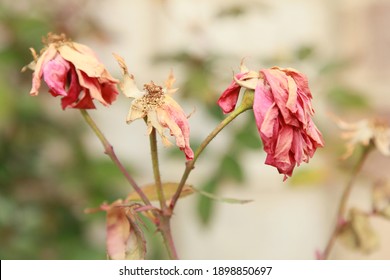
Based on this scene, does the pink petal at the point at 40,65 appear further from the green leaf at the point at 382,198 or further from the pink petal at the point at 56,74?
the green leaf at the point at 382,198

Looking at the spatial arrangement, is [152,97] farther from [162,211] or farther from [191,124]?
[191,124]

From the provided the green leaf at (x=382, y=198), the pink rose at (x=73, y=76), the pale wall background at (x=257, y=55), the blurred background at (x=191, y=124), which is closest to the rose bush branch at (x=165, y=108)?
the pink rose at (x=73, y=76)

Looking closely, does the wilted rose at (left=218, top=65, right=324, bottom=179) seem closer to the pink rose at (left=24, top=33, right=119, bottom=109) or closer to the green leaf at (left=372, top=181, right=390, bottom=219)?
the pink rose at (left=24, top=33, right=119, bottom=109)

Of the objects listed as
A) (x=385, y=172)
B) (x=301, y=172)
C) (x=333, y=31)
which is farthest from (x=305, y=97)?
(x=333, y=31)

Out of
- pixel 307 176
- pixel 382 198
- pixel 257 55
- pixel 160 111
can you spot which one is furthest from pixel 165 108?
pixel 257 55
